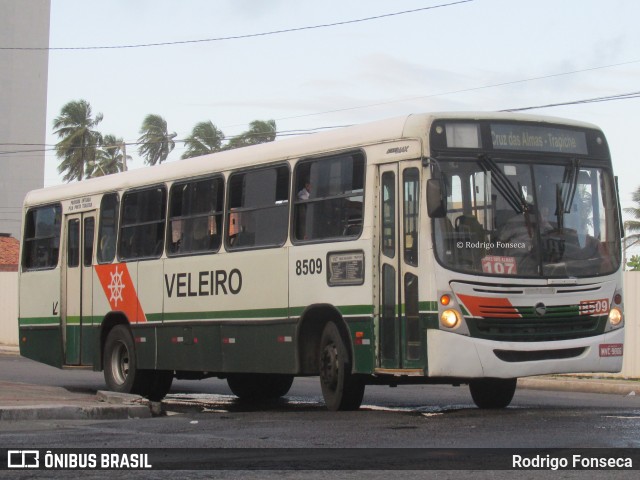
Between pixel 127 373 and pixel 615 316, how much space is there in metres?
7.84

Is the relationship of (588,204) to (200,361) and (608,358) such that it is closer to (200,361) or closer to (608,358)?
(608,358)

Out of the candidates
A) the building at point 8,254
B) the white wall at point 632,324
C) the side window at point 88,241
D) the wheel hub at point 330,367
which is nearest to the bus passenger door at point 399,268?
the wheel hub at point 330,367

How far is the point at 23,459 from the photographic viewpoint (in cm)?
945

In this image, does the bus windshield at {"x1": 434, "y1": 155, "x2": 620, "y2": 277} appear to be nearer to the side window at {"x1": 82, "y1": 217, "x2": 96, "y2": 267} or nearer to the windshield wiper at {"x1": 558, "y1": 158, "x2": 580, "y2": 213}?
the windshield wiper at {"x1": 558, "y1": 158, "x2": 580, "y2": 213}

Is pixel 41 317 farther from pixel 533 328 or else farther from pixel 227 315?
pixel 533 328

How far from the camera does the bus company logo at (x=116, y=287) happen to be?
19.1 meters

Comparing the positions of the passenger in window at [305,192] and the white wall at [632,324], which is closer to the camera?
the passenger in window at [305,192]

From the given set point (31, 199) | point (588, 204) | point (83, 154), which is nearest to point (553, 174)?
point (588, 204)

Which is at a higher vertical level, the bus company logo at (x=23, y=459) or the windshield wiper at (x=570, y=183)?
the windshield wiper at (x=570, y=183)

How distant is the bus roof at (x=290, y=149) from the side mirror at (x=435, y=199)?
25.3 inches

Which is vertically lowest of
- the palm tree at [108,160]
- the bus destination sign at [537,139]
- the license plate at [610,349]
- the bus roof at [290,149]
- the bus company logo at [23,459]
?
→ the bus company logo at [23,459]

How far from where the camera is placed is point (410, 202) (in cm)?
1366

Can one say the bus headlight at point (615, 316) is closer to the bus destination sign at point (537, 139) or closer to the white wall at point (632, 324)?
the bus destination sign at point (537, 139)

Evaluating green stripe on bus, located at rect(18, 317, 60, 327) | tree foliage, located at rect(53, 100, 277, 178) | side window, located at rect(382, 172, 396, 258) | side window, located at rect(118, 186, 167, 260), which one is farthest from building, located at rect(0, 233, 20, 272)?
side window, located at rect(382, 172, 396, 258)
